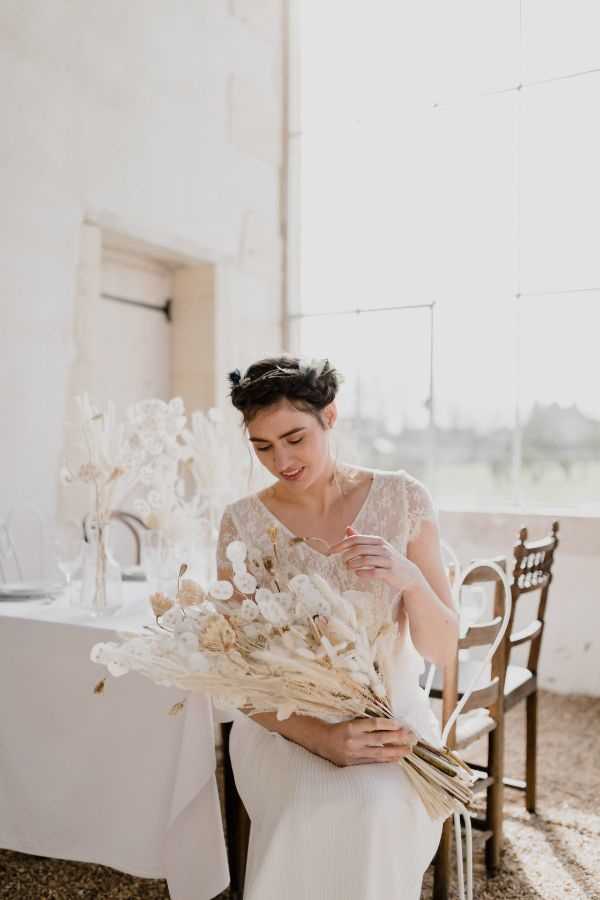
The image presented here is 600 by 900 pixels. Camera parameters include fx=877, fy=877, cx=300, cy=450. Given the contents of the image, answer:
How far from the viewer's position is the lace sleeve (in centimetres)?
194

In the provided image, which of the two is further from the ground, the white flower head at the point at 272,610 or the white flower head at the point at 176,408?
the white flower head at the point at 176,408

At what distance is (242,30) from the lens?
5238 millimetres

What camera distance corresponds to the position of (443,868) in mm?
2234

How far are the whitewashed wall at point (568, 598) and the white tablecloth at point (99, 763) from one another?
2729 millimetres

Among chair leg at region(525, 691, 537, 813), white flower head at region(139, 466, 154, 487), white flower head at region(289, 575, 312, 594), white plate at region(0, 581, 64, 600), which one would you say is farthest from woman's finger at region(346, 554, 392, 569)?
chair leg at region(525, 691, 537, 813)

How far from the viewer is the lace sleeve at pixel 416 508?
76.5 inches

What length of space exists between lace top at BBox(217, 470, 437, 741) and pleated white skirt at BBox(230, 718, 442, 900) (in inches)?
9.0

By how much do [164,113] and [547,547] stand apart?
3.17 m

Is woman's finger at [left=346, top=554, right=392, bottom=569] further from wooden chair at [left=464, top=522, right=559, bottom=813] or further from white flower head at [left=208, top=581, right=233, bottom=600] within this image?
wooden chair at [left=464, top=522, right=559, bottom=813]

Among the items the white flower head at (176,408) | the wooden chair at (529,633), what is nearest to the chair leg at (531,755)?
the wooden chair at (529,633)

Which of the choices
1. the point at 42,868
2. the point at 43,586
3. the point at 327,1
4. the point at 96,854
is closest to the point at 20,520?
the point at 43,586

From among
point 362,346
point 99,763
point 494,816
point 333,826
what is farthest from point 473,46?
point 333,826

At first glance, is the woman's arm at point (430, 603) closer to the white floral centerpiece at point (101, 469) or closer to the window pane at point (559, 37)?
the white floral centerpiece at point (101, 469)

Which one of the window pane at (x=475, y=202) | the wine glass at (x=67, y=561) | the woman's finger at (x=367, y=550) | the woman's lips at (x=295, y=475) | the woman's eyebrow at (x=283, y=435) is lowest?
the wine glass at (x=67, y=561)
